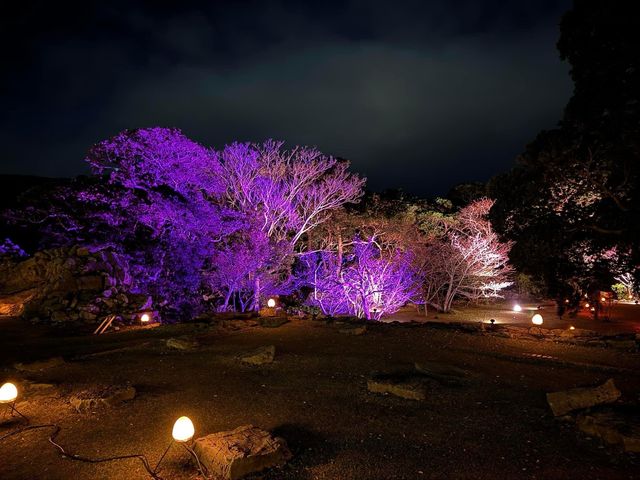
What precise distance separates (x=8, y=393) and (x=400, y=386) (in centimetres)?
451

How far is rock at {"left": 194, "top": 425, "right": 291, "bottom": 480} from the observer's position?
330cm

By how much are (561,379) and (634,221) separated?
228 cm

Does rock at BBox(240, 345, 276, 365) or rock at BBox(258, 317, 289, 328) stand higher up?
rock at BBox(258, 317, 289, 328)

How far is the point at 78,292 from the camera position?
46.1ft

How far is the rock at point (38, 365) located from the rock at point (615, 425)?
23.5ft

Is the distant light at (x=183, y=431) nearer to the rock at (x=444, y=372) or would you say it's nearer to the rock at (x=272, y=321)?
the rock at (x=444, y=372)

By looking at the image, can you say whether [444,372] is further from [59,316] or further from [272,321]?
[59,316]

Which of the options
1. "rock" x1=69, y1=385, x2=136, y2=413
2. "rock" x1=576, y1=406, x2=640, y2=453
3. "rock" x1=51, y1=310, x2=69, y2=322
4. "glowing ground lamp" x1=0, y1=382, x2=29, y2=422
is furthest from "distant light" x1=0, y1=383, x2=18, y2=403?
"rock" x1=51, y1=310, x2=69, y2=322

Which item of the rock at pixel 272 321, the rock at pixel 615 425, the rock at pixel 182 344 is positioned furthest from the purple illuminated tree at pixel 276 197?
the rock at pixel 615 425

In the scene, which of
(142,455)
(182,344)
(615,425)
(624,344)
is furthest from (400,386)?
(624,344)

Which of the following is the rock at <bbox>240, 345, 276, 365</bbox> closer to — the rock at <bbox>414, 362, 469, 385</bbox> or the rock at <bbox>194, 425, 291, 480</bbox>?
the rock at <bbox>414, 362, 469, 385</bbox>

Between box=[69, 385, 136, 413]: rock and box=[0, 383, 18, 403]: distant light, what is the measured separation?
600 mm

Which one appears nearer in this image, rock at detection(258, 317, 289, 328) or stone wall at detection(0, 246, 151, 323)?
rock at detection(258, 317, 289, 328)

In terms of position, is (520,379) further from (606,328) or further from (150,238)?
(150,238)
